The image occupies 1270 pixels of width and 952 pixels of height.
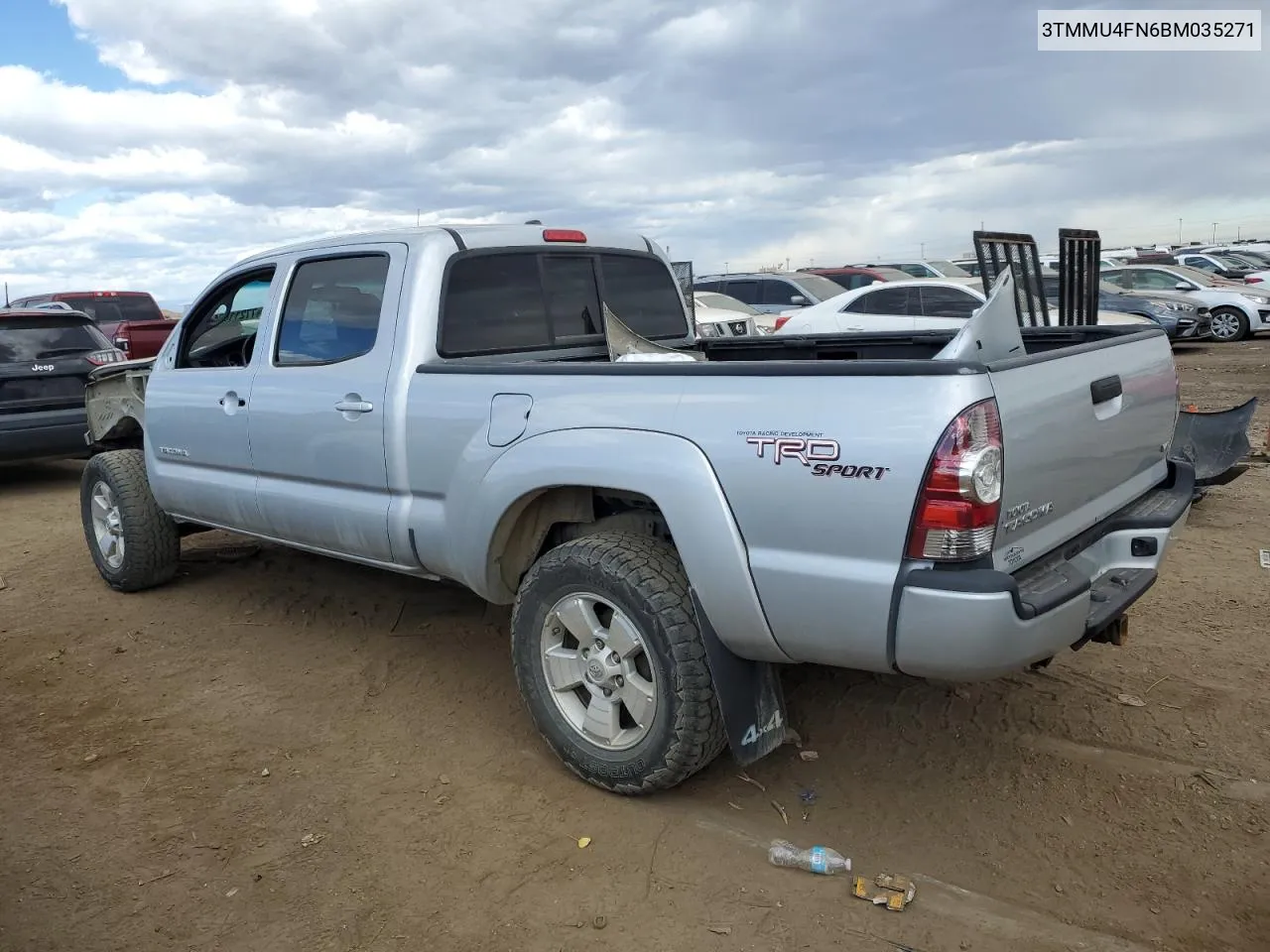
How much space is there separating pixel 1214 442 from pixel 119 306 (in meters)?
16.4

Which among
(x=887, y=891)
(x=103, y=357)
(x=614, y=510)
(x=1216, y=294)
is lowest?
(x=887, y=891)

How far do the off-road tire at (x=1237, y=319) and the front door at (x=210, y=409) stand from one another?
688 inches

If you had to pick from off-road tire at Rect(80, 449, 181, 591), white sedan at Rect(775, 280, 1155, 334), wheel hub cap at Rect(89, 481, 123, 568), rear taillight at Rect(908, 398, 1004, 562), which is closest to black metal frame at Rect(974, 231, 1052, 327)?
rear taillight at Rect(908, 398, 1004, 562)

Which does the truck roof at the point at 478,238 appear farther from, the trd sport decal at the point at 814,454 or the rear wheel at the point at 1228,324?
the rear wheel at the point at 1228,324

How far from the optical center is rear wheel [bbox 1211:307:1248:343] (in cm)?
1778

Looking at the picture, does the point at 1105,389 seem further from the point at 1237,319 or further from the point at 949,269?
the point at 949,269

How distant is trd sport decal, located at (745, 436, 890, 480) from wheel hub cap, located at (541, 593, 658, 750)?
0.77 metres

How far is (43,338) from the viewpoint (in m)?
9.07

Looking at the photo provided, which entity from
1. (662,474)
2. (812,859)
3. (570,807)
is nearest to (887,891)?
(812,859)

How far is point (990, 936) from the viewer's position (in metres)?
2.69

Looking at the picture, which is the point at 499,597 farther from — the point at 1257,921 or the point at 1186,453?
the point at 1186,453

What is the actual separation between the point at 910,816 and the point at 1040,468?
4.05ft

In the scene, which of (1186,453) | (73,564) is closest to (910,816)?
(1186,453)

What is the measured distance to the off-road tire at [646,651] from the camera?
3.13 m
